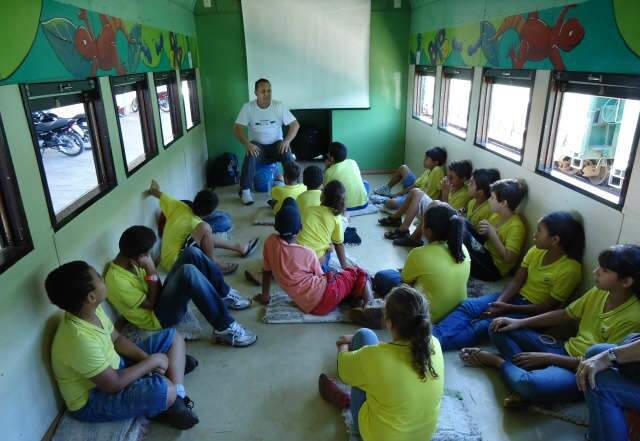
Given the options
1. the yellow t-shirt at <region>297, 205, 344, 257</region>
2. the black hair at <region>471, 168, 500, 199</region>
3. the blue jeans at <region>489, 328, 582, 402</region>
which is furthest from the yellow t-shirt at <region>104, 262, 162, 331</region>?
the black hair at <region>471, 168, 500, 199</region>

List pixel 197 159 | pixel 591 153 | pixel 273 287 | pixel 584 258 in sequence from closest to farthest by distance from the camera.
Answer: pixel 584 258 < pixel 591 153 < pixel 273 287 < pixel 197 159

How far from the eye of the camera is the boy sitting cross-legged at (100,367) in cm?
169

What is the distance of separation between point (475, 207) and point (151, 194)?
8.71 feet

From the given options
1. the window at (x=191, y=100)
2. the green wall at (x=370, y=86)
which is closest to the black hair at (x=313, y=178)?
the window at (x=191, y=100)

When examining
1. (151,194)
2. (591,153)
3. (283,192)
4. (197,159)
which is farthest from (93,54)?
(591,153)

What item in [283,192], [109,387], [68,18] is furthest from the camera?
[283,192]

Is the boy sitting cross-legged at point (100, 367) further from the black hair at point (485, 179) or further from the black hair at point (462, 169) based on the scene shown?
the black hair at point (462, 169)

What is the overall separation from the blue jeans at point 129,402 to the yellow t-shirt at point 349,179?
2.62 m

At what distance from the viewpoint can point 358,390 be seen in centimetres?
173

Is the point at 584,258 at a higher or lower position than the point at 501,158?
lower

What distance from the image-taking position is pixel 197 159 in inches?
213

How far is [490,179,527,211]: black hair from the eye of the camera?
10.2 ft

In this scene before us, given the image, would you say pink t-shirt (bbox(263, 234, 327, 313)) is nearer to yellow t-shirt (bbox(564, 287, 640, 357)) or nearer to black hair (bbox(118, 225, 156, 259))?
black hair (bbox(118, 225, 156, 259))

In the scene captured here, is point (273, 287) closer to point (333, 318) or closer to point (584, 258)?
point (333, 318)
